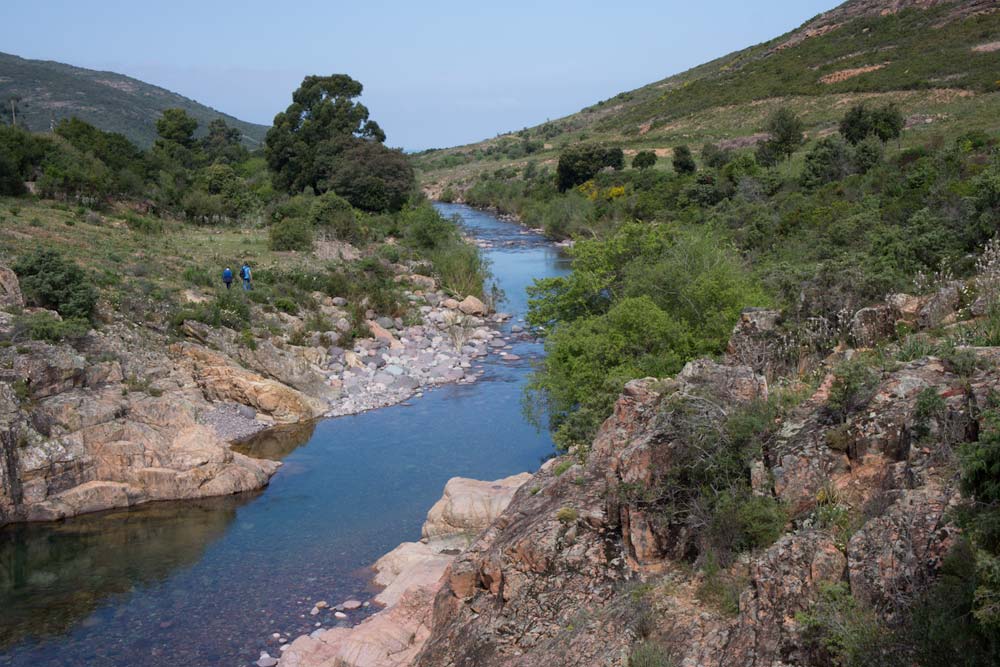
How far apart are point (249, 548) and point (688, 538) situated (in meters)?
10.9

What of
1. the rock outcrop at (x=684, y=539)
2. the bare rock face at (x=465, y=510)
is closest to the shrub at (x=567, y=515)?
the rock outcrop at (x=684, y=539)

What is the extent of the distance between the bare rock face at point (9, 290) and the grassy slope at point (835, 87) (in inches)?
1552

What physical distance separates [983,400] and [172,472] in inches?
693

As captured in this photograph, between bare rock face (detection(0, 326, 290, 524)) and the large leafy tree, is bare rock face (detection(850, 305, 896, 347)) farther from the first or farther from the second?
the large leafy tree

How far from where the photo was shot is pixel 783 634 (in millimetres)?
7613

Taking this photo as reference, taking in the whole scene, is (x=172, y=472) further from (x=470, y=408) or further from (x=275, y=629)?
(x=470, y=408)

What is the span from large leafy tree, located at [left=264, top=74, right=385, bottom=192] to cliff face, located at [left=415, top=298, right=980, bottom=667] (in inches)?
1909

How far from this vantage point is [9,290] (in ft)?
78.6

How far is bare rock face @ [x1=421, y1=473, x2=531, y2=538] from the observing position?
56.5ft

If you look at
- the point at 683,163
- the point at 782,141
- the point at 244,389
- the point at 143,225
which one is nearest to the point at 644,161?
the point at 683,163

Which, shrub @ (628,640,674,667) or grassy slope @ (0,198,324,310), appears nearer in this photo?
shrub @ (628,640,674,667)

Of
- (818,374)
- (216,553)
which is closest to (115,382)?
(216,553)

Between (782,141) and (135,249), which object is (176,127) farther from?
(782,141)

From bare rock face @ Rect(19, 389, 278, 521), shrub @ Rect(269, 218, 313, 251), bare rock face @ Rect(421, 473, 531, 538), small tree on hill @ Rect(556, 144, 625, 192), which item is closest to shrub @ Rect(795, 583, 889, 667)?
bare rock face @ Rect(421, 473, 531, 538)
